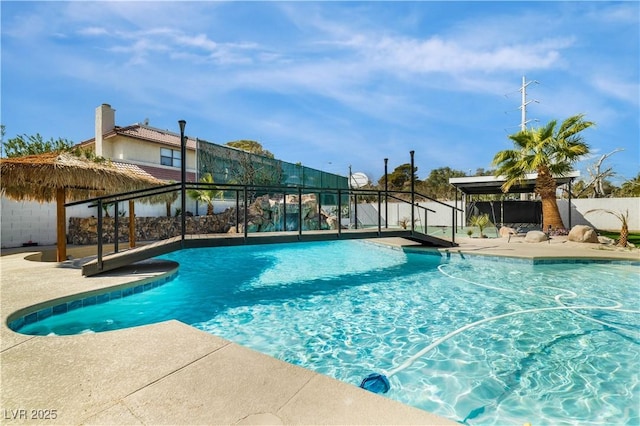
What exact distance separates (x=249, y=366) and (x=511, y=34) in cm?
947

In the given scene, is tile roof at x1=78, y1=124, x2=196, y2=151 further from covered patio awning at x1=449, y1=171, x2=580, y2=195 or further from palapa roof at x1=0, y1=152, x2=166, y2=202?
covered patio awning at x1=449, y1=171, x2=580, y2=195

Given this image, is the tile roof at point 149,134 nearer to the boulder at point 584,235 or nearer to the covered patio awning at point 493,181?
the covered patio awning at point 493,181

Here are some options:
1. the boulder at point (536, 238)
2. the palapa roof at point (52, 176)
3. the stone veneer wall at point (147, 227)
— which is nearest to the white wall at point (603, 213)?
the boulder at point (536, 238)

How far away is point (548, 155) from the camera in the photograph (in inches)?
463

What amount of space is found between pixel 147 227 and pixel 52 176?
6356mm

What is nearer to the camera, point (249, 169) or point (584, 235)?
point (584, 235)

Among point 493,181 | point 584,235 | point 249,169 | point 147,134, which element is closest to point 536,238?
point 584,235

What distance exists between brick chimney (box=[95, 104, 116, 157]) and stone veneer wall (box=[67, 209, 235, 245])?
853cm

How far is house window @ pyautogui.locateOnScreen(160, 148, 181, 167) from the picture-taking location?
18938 mm

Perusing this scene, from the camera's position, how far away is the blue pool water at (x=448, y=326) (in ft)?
7.79

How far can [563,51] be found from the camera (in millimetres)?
7723

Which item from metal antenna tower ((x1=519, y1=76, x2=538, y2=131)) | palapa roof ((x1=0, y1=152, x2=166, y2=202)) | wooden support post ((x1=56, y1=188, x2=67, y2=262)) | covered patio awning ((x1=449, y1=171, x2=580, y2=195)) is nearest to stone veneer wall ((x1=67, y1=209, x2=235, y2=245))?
palapa roof ((x1=0, y1=152, x2=166, y2=202))

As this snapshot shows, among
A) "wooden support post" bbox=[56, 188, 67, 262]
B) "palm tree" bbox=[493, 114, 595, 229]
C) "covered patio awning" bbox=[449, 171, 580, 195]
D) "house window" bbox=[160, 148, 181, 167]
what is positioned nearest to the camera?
"wooden support post" bbox=[56, 188, 67, 262]

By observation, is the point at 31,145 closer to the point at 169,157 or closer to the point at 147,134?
the point at 147,134
